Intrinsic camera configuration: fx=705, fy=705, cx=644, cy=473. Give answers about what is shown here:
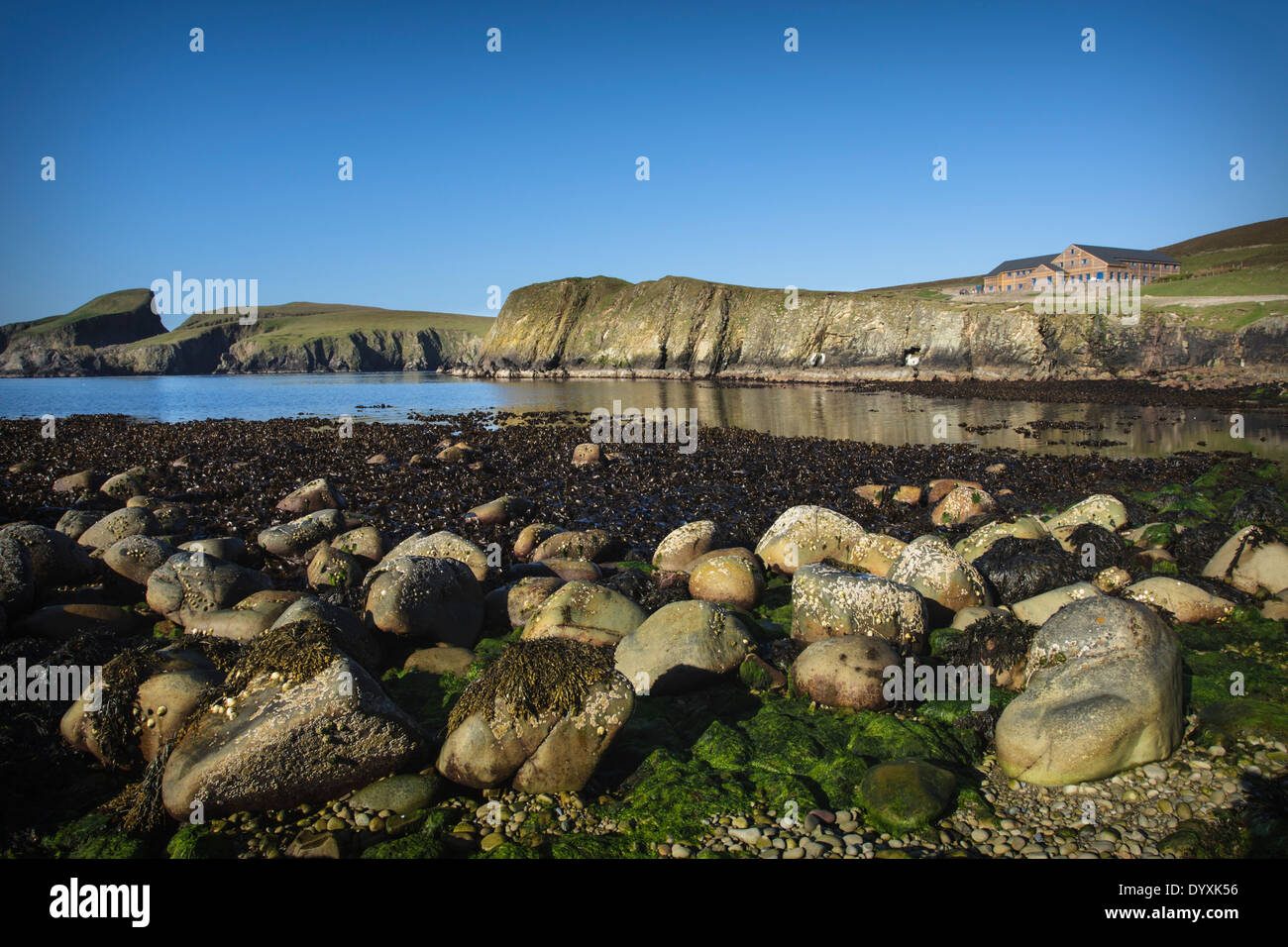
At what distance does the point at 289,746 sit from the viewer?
555 centimetres

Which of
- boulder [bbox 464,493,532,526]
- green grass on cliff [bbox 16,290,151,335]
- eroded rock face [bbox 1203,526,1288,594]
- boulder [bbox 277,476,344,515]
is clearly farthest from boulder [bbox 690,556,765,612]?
green grass on cliff [bbox 16,290,151,335]

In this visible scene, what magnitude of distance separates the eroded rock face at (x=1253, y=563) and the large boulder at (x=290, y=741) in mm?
10876

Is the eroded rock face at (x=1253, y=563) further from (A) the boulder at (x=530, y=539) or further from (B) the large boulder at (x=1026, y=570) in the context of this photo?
(A) the boulder at (x=530, y=539)

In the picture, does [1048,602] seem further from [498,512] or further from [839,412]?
[839,412]

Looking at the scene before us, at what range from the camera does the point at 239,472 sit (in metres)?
21.2

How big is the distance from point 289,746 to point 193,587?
5031 millimetres

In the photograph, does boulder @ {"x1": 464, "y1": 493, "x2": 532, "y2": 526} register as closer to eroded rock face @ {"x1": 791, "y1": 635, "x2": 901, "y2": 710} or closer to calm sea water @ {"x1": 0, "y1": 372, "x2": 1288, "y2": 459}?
eroded rock face @ {"x1": 791, "y1": 635, "x2": 901, "y2": 710}

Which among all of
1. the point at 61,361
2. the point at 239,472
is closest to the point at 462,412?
the point at 239,472

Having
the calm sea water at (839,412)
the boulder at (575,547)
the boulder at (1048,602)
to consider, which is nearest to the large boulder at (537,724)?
the boulder at (1048,602)

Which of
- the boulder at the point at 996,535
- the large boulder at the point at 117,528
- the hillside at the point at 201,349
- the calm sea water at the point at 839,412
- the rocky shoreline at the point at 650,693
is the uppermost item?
the hillside at the point at 201,349

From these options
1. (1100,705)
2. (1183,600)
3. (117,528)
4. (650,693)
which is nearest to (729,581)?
(650,693)

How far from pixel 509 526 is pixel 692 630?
825 centimetres

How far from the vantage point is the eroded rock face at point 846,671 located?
710 centimetres

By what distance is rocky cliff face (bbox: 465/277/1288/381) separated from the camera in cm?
5359
